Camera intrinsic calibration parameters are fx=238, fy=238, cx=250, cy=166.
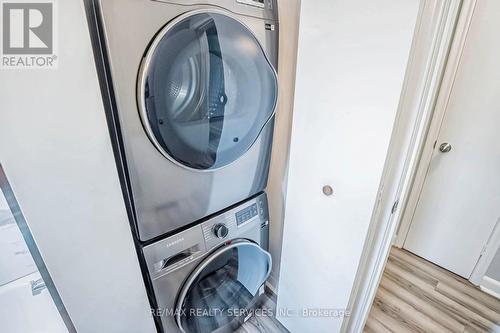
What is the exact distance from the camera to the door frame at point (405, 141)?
0.66 meters

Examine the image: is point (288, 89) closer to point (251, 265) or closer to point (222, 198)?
point (222, 198)

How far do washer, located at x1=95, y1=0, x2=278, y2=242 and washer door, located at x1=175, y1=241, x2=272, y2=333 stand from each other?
0.28 metres

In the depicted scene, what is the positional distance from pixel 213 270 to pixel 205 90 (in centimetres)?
83

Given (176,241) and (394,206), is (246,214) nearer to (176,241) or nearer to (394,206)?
(176,241)

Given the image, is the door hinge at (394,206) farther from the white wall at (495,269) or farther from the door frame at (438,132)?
the white wall at (495,269)

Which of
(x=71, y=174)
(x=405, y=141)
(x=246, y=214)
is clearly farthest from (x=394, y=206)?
(x=71, y=174)

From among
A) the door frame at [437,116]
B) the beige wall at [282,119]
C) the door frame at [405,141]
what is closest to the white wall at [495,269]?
the door frame at [437,116]

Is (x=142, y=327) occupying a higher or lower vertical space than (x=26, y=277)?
lower

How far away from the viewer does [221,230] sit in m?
1.00

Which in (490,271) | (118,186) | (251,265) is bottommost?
(490,271)

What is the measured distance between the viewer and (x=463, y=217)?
65.9 inches

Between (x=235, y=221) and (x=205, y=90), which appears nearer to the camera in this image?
(x=205, y=90)

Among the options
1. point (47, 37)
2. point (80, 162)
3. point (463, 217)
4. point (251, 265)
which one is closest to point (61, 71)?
point (47, 37)

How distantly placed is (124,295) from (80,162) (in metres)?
0.47
